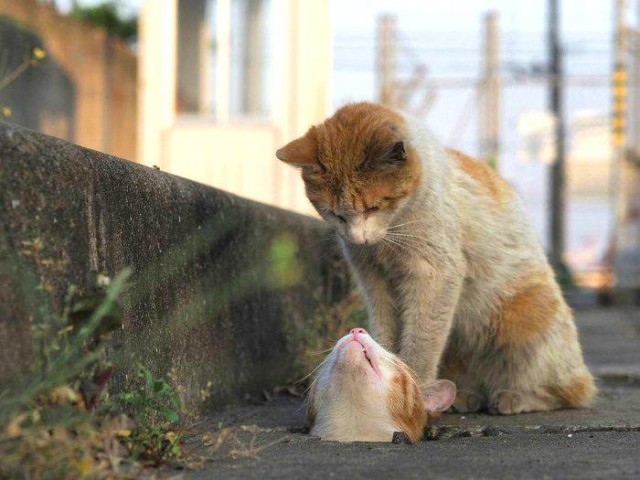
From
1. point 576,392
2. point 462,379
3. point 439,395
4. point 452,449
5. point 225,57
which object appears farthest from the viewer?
point 225,57

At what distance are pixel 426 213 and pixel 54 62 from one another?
7118 mm

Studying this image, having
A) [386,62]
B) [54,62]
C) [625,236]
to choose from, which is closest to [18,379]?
[54,62]

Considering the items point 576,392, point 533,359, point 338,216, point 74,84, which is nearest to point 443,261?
point 338,216

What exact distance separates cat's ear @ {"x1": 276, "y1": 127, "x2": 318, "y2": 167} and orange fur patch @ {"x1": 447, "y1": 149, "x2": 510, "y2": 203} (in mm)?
878

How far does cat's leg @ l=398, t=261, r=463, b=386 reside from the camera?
14.2 ft

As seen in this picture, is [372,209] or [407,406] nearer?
[407,406]

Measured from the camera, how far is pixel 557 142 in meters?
31.0

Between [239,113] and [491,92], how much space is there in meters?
29.1

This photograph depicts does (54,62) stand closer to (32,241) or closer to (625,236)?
(32,241)

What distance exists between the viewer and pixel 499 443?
3.59 m

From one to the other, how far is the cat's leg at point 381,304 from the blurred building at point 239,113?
5142 millimetres

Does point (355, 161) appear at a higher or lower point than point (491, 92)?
lower

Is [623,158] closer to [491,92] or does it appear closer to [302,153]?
[491,92]

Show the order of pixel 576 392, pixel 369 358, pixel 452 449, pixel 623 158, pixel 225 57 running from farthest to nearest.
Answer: pixel 623 158, pixel 225 57, pixel 576 392, pixel 369 358, pixel 452 449
